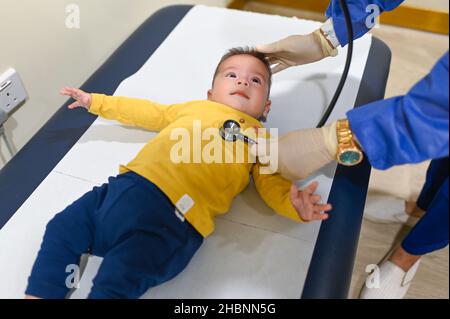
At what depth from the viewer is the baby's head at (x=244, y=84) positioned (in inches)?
43.8

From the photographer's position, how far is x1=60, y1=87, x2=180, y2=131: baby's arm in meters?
1.11

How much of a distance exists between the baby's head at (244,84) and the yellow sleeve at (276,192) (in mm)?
176

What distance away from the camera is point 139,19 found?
1.69m

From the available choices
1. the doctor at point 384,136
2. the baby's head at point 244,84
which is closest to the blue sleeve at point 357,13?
the doctor at point 384,136

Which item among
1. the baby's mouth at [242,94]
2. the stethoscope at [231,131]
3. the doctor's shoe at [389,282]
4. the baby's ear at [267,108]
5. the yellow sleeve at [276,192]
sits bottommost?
the doctor's shoe at [389,282]

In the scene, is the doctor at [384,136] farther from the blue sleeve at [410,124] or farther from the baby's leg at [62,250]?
the baby's leg at [62,250]

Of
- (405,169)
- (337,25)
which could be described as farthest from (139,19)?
(405,169)

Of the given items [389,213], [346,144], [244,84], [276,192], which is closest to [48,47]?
[244,84]

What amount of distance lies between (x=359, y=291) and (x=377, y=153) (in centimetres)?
82

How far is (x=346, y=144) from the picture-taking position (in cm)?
80

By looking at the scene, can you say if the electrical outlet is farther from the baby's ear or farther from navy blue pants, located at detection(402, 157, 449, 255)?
navy blue pants, located at detection(402, 157, 449, 255)

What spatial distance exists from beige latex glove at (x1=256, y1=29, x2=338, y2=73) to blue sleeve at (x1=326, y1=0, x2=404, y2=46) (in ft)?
0.16

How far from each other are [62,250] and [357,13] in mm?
882

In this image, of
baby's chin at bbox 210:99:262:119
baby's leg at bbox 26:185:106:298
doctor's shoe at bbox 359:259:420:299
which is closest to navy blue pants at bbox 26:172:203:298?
baby's leg at bbox 26:185:106:298
